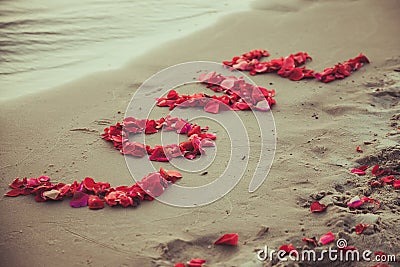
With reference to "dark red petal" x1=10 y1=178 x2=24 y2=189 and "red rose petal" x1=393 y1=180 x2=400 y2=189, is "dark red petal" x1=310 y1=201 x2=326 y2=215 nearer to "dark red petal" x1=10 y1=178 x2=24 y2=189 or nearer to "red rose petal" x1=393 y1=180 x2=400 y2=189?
"red rose petal" x1=393 y1=180 x2=400 y2=189

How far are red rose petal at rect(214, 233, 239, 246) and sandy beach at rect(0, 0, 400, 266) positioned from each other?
0.09 feet

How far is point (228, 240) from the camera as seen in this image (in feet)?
7.77

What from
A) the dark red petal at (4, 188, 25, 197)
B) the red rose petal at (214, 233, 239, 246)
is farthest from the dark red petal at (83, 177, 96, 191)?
the red rose petal at (214, 233, 239, 246)

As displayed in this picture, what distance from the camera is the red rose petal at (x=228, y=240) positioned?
2.37 metres

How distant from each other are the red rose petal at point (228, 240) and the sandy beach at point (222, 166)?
0.03 metres

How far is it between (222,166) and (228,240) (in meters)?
0.66

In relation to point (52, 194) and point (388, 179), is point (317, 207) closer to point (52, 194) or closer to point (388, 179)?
point (388, 179)

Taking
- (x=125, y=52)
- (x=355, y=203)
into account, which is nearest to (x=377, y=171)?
(x=355, y=203)

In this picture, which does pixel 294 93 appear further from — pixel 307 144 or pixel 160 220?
pixel 160 220

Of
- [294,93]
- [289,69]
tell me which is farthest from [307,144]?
[289,69]

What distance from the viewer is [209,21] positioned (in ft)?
16.8

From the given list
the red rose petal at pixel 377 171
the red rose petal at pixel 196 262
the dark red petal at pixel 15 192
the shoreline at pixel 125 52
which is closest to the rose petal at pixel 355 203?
the red rose petal at pixel 377 171

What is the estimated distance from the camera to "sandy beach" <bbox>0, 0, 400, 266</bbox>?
2.37 meters

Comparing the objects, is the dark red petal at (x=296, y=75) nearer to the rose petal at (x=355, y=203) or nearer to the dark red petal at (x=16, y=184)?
the rose petal at (x=355, y=203)
